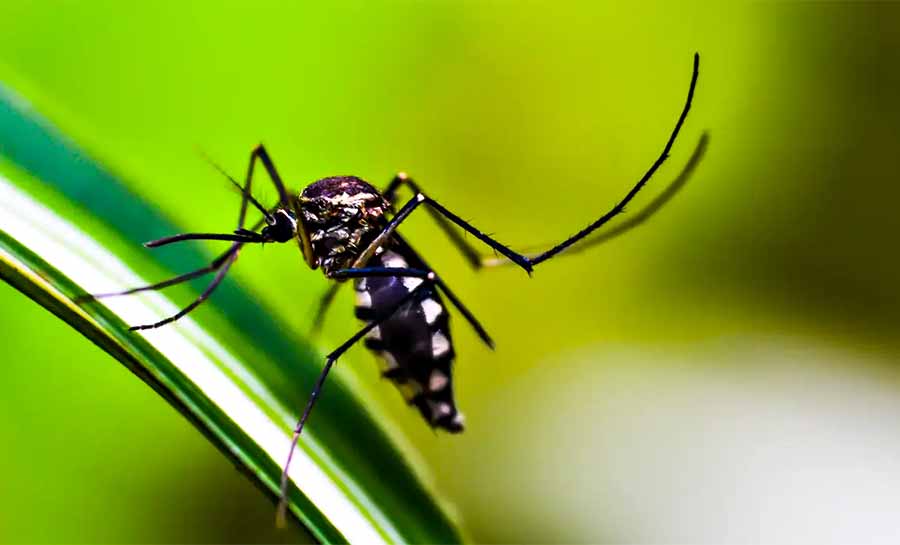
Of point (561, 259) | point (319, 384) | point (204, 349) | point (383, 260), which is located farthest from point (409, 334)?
point (561, 259)

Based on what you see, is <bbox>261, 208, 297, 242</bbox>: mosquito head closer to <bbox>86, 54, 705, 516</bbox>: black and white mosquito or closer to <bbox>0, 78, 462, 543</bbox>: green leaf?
<bbox>86, 54, 705, 516</bbox>: black and white mosquito

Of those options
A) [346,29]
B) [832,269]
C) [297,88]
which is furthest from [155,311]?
[832,269]

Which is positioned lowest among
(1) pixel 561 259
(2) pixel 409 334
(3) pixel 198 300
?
(1) pixel 561 259

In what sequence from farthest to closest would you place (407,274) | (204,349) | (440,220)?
(440,220)
(407,274)
(204,349)

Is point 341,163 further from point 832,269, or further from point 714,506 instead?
point 832,269

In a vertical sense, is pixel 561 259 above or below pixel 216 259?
below

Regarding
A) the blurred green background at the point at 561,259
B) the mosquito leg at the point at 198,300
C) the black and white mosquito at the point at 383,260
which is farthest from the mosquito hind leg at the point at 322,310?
the blurred green background at the point at 561,259

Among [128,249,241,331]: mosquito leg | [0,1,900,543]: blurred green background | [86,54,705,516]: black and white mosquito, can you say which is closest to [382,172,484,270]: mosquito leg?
[86,54,705,516]: black and white mosquito

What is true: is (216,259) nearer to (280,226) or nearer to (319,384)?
(280,226)
